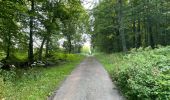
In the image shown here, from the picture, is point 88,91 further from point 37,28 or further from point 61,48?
point 61,48

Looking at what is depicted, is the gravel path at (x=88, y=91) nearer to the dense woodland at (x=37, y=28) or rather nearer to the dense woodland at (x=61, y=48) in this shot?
the dense woodland at (x=61, y=48)

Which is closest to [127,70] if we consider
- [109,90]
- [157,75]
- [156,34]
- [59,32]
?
[109,90]

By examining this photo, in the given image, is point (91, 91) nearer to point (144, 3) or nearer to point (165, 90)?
point (165, 90)

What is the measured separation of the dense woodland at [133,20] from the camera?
36.0 metres

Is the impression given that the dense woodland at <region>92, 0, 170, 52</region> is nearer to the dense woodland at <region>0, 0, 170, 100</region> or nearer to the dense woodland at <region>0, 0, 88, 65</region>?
the dense woodland at <region>0, 0, 170, 100</region>

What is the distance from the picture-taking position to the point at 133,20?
38906 mm

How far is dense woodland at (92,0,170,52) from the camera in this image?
3600 cm

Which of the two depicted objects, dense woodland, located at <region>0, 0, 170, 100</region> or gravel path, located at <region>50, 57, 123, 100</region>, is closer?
dense woodland, located at <region>0, 0, 170, 100</region>

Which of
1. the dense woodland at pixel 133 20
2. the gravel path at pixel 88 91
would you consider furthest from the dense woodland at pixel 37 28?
the gravel path at pixel 88 91

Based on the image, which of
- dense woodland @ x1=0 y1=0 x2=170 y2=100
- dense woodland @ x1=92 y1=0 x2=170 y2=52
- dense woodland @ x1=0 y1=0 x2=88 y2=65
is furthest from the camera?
dense woodland @ x1=92 y1=0 x2=170 y2=52

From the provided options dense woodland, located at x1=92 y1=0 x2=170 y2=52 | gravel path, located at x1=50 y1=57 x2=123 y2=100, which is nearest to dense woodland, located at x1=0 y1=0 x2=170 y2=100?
dense woodland, located at x1=92 y1=0 x2=170 y2=52

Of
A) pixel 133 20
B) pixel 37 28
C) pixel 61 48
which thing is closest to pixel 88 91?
pixel 37 28

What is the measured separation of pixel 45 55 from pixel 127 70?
2211cm

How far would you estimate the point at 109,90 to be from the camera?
38.4 feet
